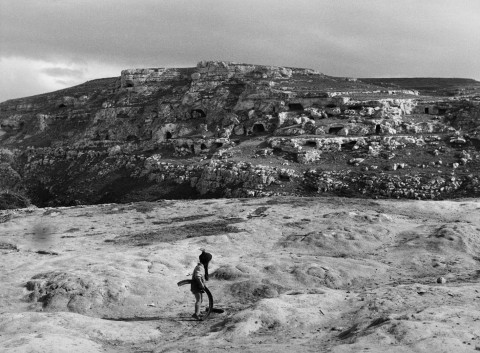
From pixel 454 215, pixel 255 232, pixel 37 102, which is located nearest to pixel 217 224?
pixel 255 232

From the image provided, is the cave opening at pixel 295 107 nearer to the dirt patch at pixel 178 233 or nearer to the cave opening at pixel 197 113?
the cave opening at pixel 197 113

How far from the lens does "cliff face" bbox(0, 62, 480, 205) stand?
56781mm

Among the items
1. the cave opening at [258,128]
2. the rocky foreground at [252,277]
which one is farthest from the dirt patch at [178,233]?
the cave opening at [258,128]

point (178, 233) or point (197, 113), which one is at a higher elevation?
point (197, 113)

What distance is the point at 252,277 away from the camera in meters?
22.9

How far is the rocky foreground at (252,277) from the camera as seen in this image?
14102mm

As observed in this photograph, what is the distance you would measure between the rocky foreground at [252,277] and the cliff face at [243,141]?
548 inches

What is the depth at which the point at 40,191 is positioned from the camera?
3305 inches

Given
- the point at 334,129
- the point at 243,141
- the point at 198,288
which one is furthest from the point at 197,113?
the point at 198,288

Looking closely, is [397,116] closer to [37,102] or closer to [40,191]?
[40,191]

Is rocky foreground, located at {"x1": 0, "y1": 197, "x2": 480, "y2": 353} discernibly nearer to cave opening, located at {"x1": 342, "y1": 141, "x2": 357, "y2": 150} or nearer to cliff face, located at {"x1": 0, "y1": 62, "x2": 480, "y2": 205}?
cliff face, located at {"x1": 0, "y1": 62, "x2": 480, "y2": 205}

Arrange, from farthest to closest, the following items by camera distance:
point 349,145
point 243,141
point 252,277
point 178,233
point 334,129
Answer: point 243,141 → point 334,129 → point 349,145 → point 178,233 → point 252,277

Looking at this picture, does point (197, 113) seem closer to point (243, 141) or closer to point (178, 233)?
point (243, 141)

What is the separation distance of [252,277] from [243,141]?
165ft
